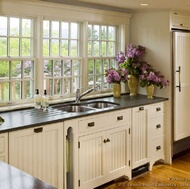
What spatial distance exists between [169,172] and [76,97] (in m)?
1.57

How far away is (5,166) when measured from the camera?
1.83 metres

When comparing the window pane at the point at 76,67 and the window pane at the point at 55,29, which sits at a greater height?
the window pane at the point at 55,29

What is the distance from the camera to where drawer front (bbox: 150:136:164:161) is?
14.3 ft

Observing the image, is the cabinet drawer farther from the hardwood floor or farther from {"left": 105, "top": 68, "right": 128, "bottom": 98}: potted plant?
{"left": 105, "top": 68, "right": 128, "bottom": 98}: potted plant

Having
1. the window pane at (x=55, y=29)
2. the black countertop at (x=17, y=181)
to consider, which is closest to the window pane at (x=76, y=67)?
the window pane at (x=55, y=29)

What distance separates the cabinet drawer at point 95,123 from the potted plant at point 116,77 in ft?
2.96

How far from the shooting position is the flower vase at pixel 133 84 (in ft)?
15.3

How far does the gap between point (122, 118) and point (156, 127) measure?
771 millimetres

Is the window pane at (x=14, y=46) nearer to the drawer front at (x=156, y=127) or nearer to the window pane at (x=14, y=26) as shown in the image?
the window pane at (x=14, y=26)

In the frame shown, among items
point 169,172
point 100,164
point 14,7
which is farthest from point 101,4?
point 169,172

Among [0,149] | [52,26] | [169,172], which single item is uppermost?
[52,26]

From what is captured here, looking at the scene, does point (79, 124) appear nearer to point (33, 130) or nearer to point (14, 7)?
point (33, 130)

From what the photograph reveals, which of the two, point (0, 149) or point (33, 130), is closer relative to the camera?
point (0, 149)

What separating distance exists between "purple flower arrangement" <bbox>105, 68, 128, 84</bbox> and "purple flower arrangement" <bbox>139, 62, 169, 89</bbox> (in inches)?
9.2
